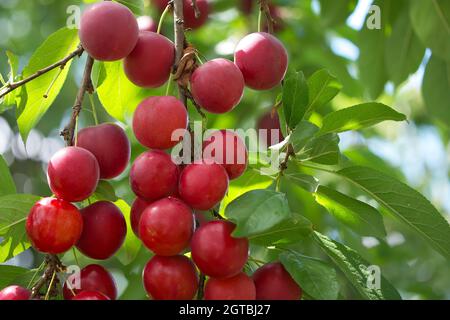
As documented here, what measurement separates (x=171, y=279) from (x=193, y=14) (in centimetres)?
104

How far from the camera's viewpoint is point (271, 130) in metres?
1.98

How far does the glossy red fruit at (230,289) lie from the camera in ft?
4.09

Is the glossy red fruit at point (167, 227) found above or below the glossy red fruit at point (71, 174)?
below

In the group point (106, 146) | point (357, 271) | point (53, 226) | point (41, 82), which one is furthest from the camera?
point (41, 82)

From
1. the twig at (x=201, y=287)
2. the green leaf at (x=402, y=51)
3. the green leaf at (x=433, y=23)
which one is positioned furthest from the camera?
the green leaf at (x=402, y=51)

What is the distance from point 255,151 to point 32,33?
10.3ft

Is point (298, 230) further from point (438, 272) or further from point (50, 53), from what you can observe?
point (438, 272)

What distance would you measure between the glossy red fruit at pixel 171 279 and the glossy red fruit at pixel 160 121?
0.25 meters

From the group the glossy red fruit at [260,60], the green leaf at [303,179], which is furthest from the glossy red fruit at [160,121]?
the green leaf at [303,179]

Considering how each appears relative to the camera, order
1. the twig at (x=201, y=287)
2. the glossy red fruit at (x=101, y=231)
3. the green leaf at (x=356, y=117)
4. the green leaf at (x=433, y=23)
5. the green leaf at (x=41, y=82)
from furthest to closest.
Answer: the green leaf at (x=433, y=23) → the green leaf at (x=41, y=82) → the green leaf at (x=356, y=117) → the glossy red fruit at (x=101, y=231) → the twig at (x=201, y=287)

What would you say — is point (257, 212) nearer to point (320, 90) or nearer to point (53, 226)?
point (53, 226)

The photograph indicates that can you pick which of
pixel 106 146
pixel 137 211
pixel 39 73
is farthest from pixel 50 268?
pixel 39 73

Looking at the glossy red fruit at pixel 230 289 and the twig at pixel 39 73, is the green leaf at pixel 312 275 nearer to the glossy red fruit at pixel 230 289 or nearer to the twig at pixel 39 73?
the glossy red fruit at pixel 230 289
